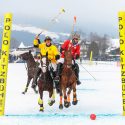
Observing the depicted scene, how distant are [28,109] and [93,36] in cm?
17034

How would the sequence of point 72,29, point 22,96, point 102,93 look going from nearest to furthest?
point 72,29 < point 22,96 < point 102,93

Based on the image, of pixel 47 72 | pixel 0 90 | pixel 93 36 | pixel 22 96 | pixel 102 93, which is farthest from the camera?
pixel 93 36

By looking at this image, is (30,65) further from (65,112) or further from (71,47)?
(65,112)

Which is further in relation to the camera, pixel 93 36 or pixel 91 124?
pixel 93 36

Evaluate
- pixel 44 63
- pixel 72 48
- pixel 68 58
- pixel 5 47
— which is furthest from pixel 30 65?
pixel 5 47

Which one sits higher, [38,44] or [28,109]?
[38,44]

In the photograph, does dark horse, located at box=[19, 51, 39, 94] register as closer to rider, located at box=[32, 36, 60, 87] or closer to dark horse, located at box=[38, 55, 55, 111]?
rider, located at box=[32, 36, 60, 87]

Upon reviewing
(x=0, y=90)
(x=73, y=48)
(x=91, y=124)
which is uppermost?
(x=73, y=48)

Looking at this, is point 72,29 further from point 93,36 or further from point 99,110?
point 93,36

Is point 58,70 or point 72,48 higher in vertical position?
point 72,48

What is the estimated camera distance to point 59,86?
1417 centimetres

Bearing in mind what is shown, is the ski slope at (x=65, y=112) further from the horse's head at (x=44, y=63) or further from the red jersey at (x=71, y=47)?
the red jersey at (x=71, y=47)

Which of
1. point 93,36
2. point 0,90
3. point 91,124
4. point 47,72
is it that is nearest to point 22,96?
point 47,72

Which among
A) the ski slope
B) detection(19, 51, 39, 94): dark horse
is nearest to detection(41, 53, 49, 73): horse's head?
the ski slope
